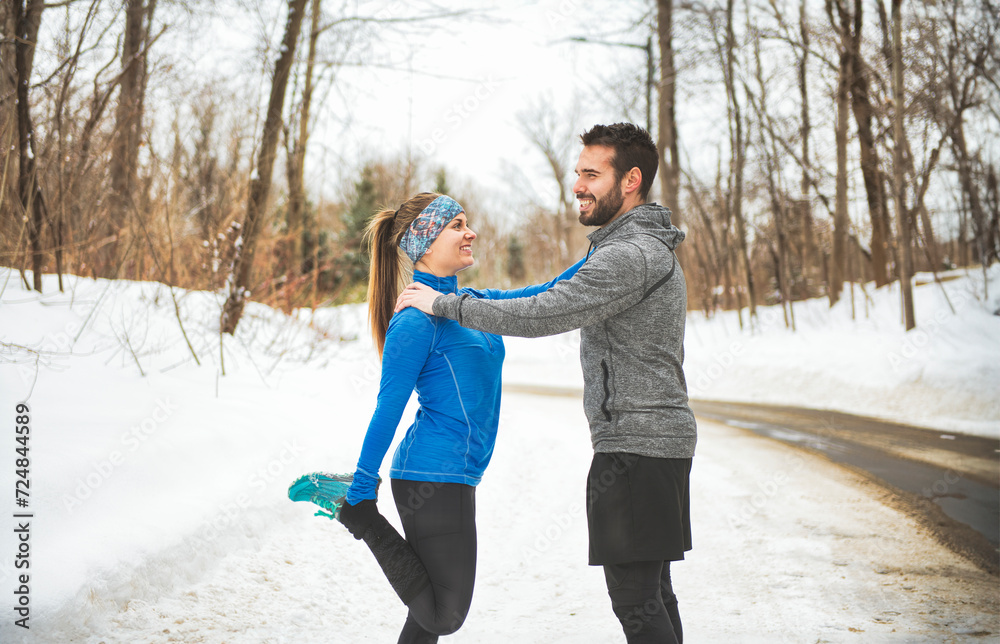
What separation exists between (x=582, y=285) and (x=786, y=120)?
18.3m

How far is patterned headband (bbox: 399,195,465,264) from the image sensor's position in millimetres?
2398

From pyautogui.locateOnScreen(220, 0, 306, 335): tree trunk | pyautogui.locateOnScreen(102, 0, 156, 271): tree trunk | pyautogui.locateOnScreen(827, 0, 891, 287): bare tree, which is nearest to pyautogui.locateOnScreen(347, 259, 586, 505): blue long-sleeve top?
pyautogui.locateOnScreen(102, 0, 156, 271): tree trunk

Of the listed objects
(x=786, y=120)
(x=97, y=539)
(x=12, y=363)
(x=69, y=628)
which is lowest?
(x=69, y=628)

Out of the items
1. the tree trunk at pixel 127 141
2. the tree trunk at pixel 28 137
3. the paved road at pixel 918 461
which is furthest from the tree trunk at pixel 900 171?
the tree trunk at pixel 28 137

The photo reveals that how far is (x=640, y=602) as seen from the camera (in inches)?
80.3

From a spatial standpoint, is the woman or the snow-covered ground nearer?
the woman

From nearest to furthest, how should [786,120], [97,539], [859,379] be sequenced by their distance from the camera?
[97,539] < [859,379] < [786,120]

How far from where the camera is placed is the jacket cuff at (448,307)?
2.11m

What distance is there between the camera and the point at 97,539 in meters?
3.14

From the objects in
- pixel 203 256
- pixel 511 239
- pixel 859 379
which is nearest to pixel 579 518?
pixel 203 256

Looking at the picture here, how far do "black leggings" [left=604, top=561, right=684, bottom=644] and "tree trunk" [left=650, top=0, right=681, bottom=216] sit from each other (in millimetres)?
12448

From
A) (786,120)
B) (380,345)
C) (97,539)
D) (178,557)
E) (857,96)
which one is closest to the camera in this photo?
(380,345)

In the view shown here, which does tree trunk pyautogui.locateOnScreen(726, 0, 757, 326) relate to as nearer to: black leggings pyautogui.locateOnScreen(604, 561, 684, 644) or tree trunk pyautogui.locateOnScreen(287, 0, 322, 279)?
tree trunk pyautogui.locateOnScreen(287, 0, 322, 279)

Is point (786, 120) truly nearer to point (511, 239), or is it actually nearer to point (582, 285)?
point (582, 285)
